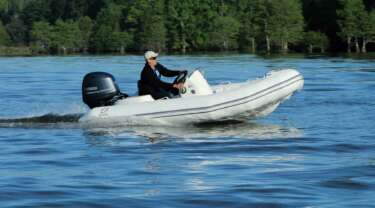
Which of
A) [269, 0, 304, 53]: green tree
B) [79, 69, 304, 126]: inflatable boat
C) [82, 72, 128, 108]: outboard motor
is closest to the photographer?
[79, 69, 304, 126]: inflatable boat

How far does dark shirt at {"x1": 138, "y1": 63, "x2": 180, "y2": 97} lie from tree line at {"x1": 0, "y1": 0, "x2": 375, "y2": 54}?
2741 inches

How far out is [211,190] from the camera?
8344mm

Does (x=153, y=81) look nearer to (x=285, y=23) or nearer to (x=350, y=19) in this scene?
(x=350, y=19)

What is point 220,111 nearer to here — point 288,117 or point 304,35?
point 288,117

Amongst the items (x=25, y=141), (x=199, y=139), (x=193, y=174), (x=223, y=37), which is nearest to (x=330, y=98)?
(x=199, y=139)

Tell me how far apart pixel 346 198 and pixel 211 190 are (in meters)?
1.33

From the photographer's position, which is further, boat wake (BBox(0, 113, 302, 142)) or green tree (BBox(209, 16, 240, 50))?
green tree (BBox(209, 16, 240, 50))

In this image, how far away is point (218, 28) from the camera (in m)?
105

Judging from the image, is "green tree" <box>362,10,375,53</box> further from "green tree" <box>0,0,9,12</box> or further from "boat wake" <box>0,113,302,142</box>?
"green tree" <box>0,0,9,12</box>

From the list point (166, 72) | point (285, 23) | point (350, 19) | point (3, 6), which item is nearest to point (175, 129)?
point (166, 72)

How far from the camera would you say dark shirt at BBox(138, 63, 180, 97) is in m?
14.3

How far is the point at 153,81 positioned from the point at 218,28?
91.5 m

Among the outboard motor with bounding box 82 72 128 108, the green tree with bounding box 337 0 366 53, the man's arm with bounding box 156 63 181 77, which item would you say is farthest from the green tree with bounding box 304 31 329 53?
the outboard motor with bounding box 82 72 128 108

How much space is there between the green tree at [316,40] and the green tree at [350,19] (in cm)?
179
